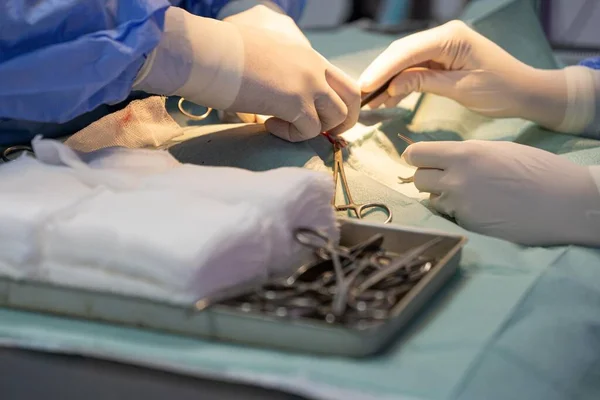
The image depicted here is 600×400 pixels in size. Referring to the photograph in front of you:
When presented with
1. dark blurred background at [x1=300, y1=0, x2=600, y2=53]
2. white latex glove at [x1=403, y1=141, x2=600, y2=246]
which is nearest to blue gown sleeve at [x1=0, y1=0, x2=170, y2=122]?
white latex glove at [x1=403, y1=141, x2=600, y2=246]

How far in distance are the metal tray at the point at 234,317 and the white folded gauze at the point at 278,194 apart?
0.14 metres

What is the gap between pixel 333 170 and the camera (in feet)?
5.23

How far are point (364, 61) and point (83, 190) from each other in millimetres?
1176

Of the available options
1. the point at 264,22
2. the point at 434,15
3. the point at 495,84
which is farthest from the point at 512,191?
the point at 434,15

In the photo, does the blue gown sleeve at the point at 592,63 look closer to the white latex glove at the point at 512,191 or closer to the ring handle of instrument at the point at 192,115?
the white latex glove at the point at 512,191

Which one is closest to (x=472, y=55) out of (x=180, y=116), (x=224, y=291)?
(x=180, y=116)

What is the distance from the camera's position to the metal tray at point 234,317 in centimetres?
92

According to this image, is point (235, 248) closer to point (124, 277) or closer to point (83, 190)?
point (124, 277)

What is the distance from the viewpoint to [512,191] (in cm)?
140

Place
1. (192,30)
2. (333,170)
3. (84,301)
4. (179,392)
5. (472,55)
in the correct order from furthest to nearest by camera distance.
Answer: (472,55) → (333,170) → (192,30) → (84,301) → (179,392)

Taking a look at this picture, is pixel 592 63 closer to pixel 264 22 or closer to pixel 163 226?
pixel 264 22

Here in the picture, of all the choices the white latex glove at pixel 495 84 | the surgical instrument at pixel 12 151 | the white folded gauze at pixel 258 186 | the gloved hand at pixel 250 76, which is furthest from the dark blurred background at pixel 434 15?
the white folded gauze at pixel 258 186

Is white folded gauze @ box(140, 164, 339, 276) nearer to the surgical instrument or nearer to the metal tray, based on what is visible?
the metal tray

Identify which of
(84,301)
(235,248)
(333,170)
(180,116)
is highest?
(235,248)
